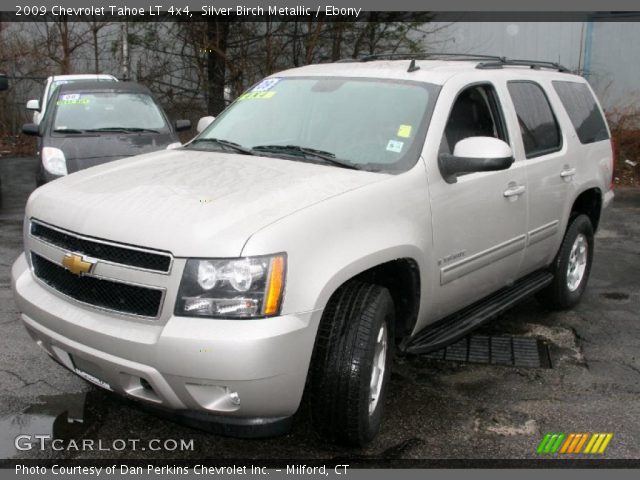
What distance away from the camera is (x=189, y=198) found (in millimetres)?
3271

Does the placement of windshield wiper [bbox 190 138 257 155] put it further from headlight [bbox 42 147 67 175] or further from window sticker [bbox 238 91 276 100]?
headlight [bbox 42 147 67 175]

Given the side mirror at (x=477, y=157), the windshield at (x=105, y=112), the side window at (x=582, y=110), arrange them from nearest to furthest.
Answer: the side mirror at (x=477, y=157) → the side window at (x=582, y=110) → the windshield at (x=105, y=112)

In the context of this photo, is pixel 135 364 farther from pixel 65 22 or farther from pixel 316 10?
pixel 65 22

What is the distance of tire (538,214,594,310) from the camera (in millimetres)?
5574

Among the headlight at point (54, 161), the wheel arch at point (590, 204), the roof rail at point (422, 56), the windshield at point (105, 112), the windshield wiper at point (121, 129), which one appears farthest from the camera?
the windshield at point (105, 112)

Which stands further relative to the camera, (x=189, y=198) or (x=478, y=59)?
(x=478, y=59)

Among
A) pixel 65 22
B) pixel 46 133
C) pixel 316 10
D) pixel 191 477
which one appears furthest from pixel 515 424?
pixel 65 22

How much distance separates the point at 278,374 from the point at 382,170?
1.33m

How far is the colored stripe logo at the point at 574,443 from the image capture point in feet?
11.8

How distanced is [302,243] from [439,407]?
1.58 m

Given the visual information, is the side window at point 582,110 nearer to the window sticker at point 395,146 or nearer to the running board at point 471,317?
the running board at point 471,317

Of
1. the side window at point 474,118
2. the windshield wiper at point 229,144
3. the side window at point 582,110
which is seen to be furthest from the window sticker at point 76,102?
the side window at point 474,118

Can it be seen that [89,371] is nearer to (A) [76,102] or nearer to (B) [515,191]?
(B) [515,191]

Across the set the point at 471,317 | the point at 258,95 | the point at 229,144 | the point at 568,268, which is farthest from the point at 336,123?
the point at 568,268
